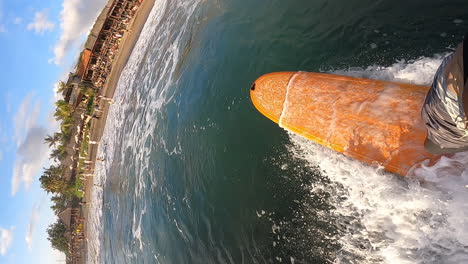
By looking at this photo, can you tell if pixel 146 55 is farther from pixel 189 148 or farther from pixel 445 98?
pixel 445 98

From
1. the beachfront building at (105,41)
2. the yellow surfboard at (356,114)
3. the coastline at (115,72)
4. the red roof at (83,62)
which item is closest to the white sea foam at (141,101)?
the coastline at (115,72)

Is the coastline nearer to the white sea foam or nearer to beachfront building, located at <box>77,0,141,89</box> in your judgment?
beachfront building, located at <box>77,0,141,89</box>

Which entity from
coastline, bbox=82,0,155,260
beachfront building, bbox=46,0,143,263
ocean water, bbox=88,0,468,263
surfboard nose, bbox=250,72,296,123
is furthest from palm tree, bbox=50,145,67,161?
surfboard nose, bbox=250,72,296,123

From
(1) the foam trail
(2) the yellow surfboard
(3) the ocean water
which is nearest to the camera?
(1) the foam trail

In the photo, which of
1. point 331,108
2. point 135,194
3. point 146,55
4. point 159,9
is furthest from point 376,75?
point 159,9

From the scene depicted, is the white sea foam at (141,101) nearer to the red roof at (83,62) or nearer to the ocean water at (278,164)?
the ocean water at (278,164)

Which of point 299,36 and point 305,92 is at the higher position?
point 299,36

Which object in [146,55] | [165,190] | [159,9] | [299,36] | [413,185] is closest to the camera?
[413,185]
